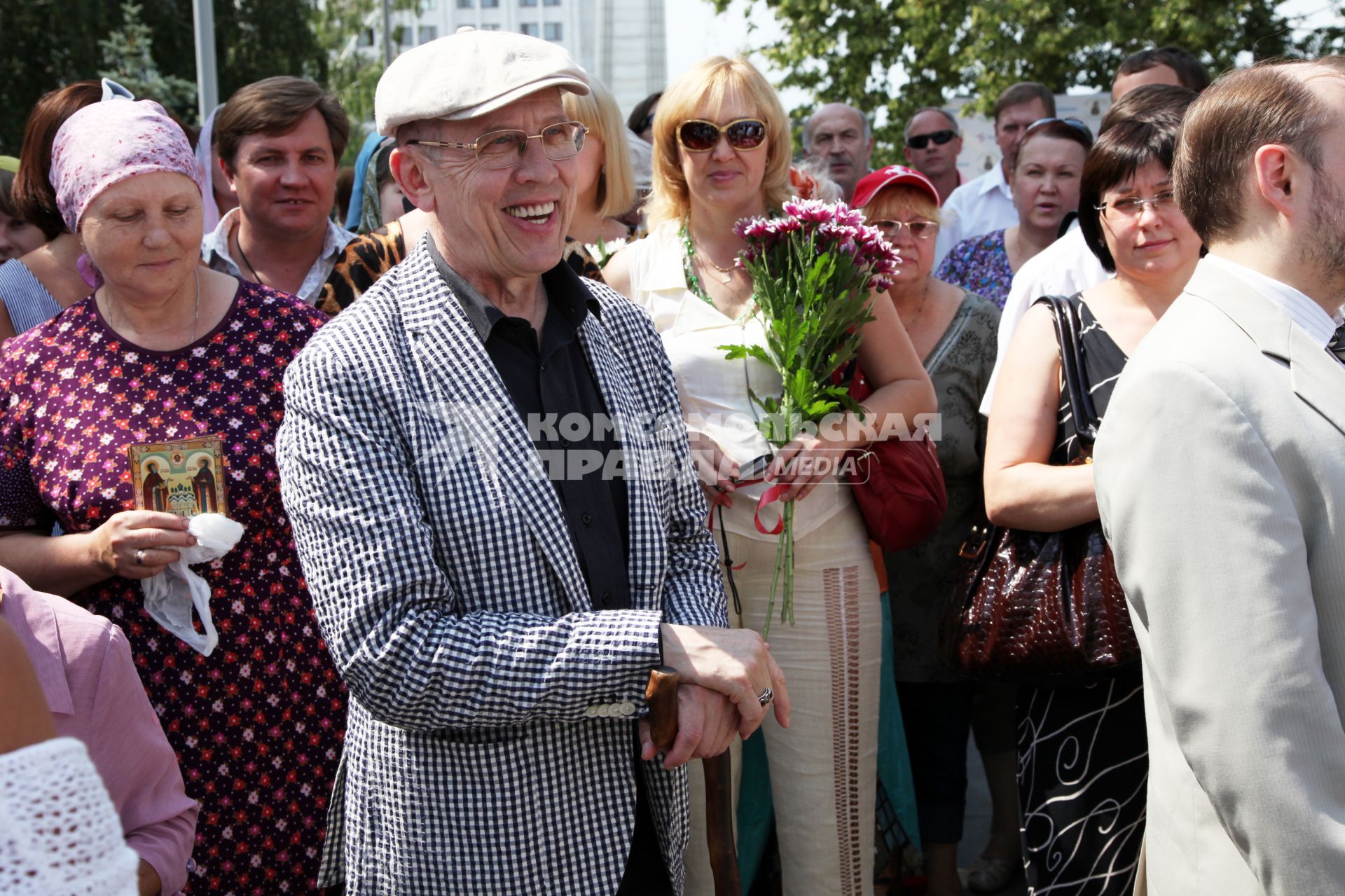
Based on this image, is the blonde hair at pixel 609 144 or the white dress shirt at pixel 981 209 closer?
the blonde hair at pixel 609 144

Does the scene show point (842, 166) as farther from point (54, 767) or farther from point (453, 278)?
point (54, 767)

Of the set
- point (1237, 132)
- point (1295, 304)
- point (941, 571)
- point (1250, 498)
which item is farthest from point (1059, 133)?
point (1250, 498)

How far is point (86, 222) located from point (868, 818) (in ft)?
8.45

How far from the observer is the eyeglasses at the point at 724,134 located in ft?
12.2

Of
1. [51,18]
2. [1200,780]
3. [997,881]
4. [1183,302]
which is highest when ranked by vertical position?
[51,18]

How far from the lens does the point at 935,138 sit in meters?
7.75

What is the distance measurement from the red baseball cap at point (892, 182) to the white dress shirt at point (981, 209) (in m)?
2.29

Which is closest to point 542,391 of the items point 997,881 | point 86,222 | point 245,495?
point 245,495

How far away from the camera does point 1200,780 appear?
1.83 metres

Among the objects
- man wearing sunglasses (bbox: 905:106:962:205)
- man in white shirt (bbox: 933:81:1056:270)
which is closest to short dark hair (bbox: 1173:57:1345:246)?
man in white shirt (bbox: 933:81:1056:270)

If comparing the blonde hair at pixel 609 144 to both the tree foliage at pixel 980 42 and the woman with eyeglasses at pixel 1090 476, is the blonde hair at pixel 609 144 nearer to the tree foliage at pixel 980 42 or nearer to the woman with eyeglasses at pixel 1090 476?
the woman with eyeglasses at pixel 1090 476

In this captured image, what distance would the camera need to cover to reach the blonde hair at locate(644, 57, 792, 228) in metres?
3.79

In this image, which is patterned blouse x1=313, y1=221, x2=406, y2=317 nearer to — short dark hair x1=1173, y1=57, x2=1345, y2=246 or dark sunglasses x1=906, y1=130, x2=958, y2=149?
short dark hair x1=1173, y1=57, x2=1345, y2=246

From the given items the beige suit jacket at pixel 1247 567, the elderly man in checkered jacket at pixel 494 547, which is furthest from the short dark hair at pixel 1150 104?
the elderly man in checkered jacket at pixel 494 547
